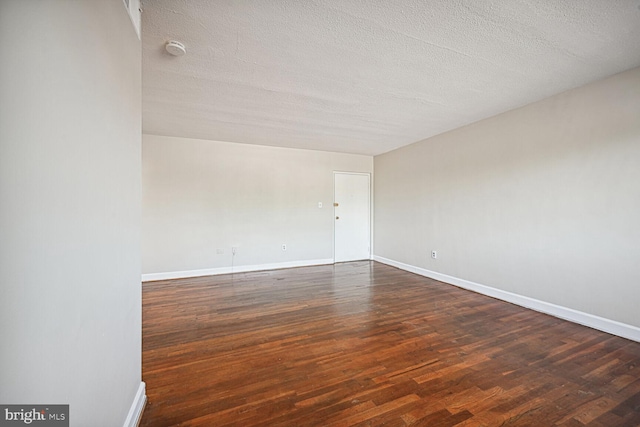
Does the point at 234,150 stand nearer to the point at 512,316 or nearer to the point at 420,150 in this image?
A: the point at 420,150

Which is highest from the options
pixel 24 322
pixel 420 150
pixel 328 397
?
pixel 420 150

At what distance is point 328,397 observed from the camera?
1615mm

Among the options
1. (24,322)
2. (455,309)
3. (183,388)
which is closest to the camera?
(24,322)

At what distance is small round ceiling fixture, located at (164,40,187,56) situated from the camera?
1878 mm

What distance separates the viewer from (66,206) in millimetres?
812

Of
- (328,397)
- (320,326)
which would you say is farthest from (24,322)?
(320,326)

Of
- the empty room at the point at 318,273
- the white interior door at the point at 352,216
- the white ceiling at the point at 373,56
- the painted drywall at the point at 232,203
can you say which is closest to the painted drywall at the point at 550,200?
the empty room at the point at 318,273

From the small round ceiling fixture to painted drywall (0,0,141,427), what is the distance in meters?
0.61

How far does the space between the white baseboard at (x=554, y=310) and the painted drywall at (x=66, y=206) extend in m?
3.88

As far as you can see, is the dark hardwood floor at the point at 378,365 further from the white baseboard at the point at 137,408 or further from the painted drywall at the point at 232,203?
the painted drywall at the point at 232,203

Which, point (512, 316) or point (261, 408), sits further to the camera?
point (512, 316)

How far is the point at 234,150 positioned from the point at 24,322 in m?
4.35

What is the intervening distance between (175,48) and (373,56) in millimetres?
1512

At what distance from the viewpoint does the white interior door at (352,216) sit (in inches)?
220
